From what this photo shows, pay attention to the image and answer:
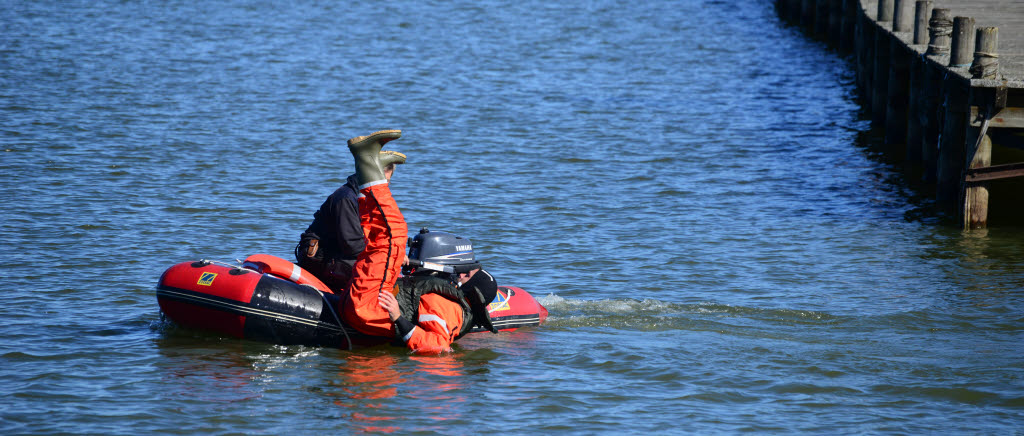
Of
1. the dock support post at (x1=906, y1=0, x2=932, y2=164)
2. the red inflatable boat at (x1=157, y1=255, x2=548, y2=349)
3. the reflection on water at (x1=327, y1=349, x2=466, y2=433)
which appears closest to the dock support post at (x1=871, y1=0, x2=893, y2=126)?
the dock support post at (x1=906, y1=0, x2=932, y2=164)

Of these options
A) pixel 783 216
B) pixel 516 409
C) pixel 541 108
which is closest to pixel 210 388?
pixel 516 409

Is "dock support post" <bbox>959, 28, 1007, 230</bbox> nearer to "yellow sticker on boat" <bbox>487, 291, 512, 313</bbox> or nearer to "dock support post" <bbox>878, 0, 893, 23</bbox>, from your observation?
"yellow sticker on boat" <bbox>487, 291, 512, 313</bbox>

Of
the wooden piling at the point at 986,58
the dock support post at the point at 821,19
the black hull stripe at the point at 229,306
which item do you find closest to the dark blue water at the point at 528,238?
the black hull stripe at the point at 229,306

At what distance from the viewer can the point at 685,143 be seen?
60.2ft

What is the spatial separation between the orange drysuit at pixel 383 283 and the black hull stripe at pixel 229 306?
0.74 ft

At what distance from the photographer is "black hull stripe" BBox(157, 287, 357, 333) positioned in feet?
27.9

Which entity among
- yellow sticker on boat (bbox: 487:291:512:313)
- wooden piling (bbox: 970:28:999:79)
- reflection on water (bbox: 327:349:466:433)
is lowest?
reflection on water (bbox: 327:349:466:433)

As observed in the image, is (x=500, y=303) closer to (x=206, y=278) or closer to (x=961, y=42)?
(x=206, y=278)

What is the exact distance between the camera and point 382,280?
329 inches

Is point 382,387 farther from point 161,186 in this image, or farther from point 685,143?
point 685,143

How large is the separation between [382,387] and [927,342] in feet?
14.3

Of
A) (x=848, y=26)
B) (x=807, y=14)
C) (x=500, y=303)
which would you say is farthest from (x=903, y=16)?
(x=807, y=14)

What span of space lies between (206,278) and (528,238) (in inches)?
190

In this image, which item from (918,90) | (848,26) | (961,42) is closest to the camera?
(961,42)
